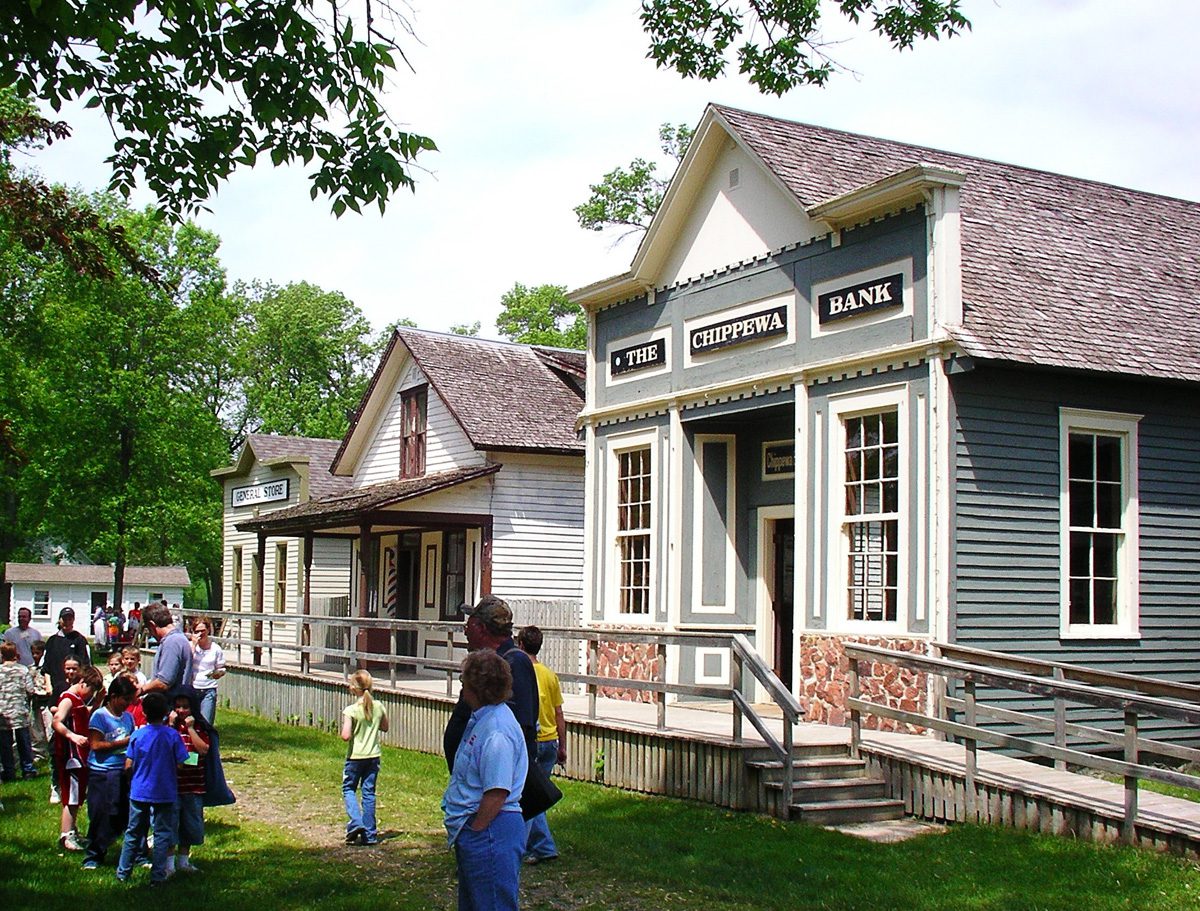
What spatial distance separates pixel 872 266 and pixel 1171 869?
24.1 feet

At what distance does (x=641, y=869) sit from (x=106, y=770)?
4096mm

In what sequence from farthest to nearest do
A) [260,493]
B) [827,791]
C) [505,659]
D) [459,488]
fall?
[260,493]
[459,488]
[827,791]
[505,659]

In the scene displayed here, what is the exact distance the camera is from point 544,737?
10.3m

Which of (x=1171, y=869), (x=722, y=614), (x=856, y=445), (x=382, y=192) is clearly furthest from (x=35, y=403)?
(x=1171, y=869)

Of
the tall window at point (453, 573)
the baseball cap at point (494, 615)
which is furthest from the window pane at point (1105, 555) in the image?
the tall window at point (453, 573)

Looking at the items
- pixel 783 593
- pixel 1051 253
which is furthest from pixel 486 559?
pixel 1051 253

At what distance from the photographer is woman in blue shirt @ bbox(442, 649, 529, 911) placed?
6.25m

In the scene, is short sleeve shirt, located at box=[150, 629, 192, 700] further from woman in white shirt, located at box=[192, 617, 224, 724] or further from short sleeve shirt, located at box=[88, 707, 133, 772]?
woman in white shirt, located at box=[192, 617, 224, 724]

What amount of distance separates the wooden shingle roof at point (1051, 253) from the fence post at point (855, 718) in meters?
3.28

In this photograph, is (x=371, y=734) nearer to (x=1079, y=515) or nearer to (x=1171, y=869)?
(x=1171, y=869)

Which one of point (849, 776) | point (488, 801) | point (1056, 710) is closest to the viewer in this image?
point (488, 801)

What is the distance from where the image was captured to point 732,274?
17.1 metres

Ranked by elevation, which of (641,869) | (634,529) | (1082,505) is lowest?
(641,869)

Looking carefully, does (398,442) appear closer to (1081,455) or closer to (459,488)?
(459,488)
